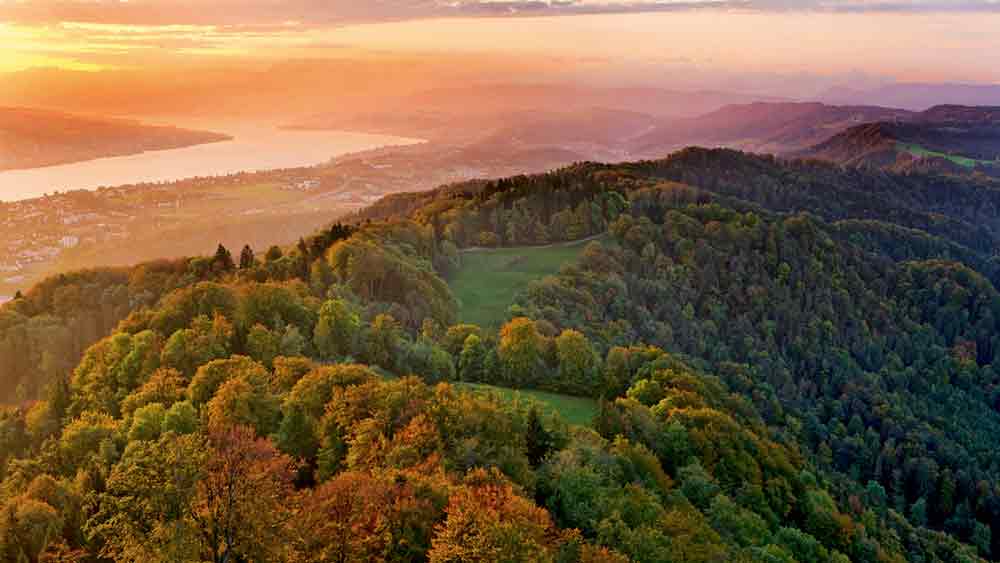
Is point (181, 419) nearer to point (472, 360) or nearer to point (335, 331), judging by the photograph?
point (335, 331)

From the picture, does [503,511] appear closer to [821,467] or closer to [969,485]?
[821,467]

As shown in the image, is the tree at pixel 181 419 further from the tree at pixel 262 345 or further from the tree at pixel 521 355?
the tree at pixel 521 355

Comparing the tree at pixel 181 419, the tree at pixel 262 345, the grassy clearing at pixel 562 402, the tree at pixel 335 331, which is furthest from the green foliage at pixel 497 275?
the tree at pixel 181 419

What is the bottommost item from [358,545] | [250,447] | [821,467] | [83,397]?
[821,467]

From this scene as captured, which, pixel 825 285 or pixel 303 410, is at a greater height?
pixel 303 410

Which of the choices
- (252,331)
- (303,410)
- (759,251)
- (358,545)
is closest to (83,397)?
(252,331)

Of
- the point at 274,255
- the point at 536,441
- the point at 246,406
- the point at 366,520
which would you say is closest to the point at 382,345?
the point at 246,406
